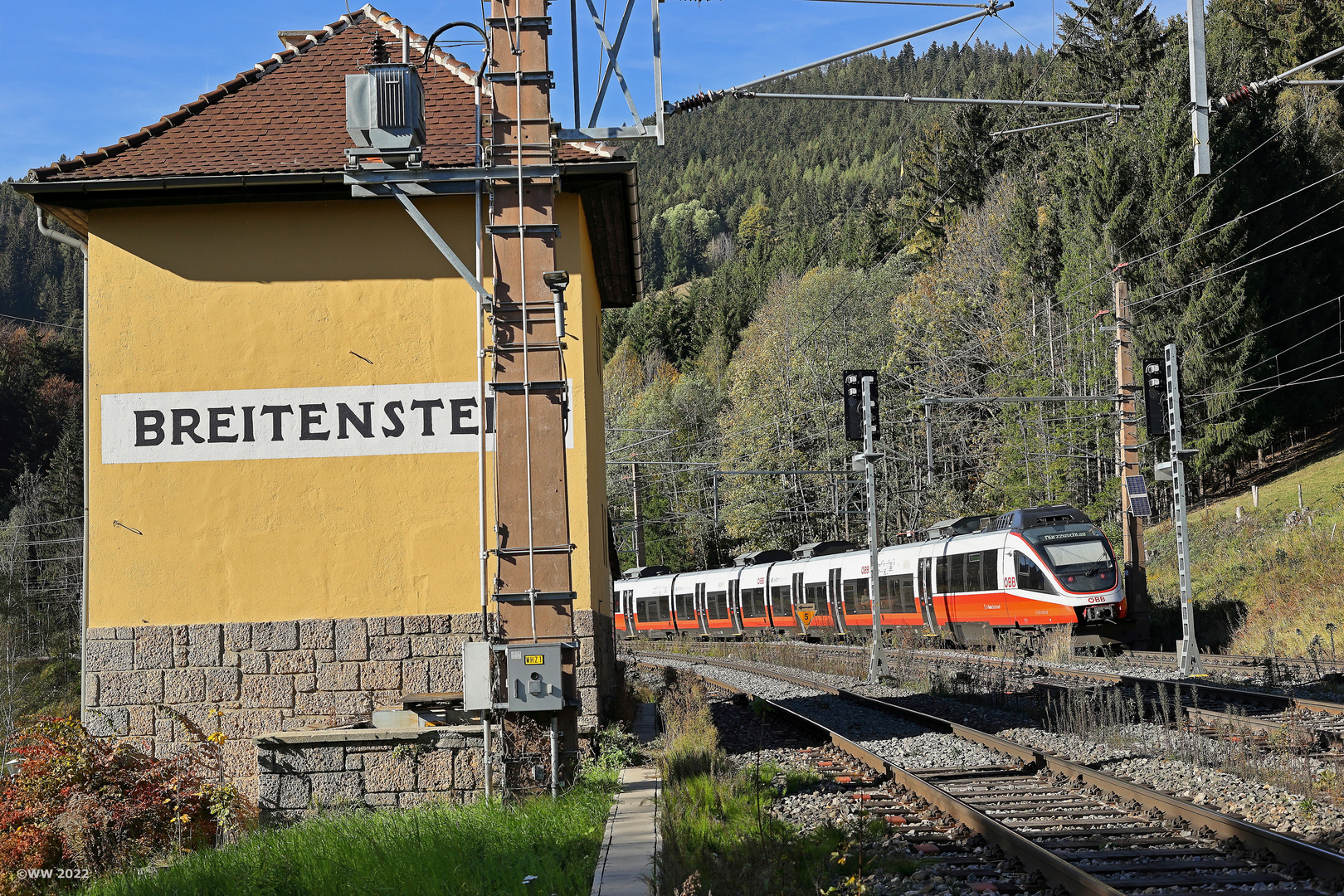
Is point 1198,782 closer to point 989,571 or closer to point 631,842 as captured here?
point 631,842

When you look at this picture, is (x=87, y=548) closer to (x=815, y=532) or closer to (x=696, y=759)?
(x=696, y=759)

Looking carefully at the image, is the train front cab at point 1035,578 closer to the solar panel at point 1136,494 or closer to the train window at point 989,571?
the train window at point 989,571

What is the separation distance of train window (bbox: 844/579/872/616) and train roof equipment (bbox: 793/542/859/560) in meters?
1.65

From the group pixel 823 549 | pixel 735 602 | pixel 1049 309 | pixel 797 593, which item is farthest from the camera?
pixel 1049 309

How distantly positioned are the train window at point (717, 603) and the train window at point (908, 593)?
11.7 metres

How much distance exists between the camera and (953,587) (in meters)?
28.9

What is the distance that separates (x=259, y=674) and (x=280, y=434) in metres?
2.76

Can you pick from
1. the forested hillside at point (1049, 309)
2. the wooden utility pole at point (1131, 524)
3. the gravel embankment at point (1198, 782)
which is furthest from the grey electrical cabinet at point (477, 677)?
the forested hillside at point (1049, 309)

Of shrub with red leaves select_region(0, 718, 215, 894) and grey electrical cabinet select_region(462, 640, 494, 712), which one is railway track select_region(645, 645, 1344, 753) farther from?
shrub with red leaves select_region(0, 718, 215, 894)

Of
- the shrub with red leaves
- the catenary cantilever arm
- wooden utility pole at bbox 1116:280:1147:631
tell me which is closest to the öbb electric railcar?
wooden utility pole at bbox 1116:280:1147:631

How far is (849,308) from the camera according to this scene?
6119 centimetres

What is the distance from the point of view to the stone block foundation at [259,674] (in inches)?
524

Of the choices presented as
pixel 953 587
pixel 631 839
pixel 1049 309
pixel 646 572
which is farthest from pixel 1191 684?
pixel 646 572

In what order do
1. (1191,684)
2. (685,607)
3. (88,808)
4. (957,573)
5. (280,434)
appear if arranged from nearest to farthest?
(88,808)
(280,434)
(1191,684)
(957,573)
(685,607)
